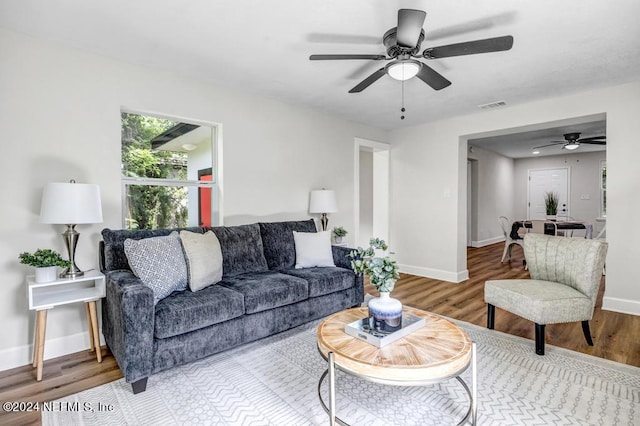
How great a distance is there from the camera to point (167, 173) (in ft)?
10.6

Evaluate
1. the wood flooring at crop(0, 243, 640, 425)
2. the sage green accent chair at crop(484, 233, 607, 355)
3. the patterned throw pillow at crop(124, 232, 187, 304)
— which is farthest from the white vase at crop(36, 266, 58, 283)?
the sage green accent chair at crop(484, 233, 607, 355)

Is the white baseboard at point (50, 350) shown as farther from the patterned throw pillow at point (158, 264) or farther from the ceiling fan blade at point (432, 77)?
the ceiling fan blade at point (432, 77)

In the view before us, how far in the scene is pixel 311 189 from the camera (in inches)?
173

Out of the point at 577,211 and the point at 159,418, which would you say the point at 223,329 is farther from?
the point at 577,211

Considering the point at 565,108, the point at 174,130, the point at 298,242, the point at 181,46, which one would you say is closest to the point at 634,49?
the point at 565,108

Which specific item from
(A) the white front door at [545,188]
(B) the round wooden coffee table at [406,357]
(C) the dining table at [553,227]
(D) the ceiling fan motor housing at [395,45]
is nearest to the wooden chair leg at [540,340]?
(B) the round wooden coffee table at [406,357]

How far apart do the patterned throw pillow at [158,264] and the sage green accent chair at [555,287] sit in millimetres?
2636

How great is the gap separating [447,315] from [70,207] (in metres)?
3.45

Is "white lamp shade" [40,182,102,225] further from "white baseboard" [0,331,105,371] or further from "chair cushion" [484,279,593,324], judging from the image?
"chair cushion" [484,279,593,324]

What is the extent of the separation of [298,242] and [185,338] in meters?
1.54

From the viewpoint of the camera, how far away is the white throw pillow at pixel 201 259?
98.7 inches

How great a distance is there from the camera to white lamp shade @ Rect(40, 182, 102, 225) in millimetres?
2199

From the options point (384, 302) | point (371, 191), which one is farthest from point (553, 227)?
point (384, 302)

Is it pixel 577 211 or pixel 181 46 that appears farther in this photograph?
pixel 577 211
